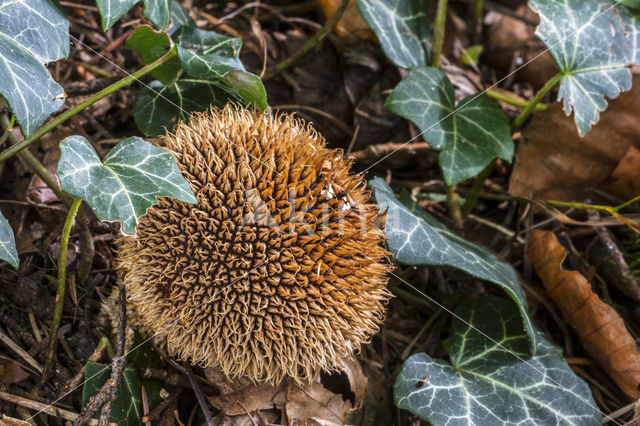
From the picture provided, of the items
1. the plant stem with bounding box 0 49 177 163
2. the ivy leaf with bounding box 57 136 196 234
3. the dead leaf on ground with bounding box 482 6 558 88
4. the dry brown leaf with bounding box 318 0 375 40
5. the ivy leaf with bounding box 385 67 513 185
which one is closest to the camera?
the ivy leaf with bounding box 57 136 196 234

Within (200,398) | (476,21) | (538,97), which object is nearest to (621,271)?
(538,97)

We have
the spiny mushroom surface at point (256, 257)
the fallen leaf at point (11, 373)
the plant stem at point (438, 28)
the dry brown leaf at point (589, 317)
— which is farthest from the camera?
the plant stem at point (438, 28)

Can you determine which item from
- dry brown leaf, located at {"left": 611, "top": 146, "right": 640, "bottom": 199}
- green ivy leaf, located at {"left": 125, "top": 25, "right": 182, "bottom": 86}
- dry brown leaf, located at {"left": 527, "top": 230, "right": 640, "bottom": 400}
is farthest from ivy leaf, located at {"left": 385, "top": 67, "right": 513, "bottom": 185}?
green ivy leaf, located at {"left": 125, "top": 25, "right": 182, "bottom": 86}

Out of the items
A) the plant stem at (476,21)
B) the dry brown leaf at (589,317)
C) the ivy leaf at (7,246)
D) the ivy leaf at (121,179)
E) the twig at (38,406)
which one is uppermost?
the plant stem at (476,21)

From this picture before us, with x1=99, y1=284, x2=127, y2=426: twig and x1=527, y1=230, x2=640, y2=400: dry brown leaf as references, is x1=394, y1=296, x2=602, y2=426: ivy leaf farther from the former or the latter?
x1=99, y1=284, x2=127, y2=426: twig

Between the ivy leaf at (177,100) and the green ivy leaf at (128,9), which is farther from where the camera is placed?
the ivy leaf at (177,100)

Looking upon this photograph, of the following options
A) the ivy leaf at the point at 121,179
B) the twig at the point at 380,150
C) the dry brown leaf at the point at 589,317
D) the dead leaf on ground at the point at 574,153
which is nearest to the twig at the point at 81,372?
the ivy leaf at the point at 121,179

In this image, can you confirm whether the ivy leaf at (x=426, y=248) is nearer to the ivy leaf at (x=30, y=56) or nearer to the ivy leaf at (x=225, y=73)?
the ivy leaf at (x=225, y=73)

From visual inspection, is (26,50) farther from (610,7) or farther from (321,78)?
(610,7)
